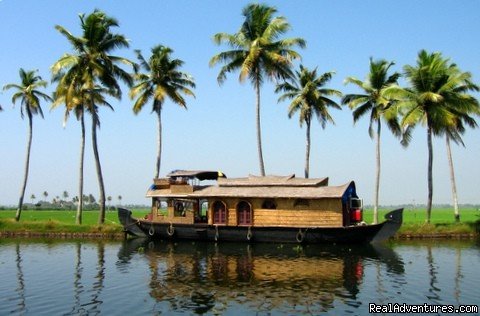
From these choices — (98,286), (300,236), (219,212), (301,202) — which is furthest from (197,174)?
(98,286)

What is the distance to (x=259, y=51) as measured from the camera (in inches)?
1214

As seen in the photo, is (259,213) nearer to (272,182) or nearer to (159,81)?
(272,182)

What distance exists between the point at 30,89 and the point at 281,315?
1282 inches

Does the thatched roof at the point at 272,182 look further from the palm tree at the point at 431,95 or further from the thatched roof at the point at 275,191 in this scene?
the palm tree at the point at 431,95

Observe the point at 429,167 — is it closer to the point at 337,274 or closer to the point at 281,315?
the point at 337,274

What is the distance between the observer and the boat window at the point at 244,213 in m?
27.4

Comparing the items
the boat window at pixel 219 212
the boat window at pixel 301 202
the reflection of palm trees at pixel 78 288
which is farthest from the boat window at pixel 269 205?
the reflection of palm trees at pixel 78 288

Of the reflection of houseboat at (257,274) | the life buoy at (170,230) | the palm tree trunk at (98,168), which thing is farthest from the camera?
the palm tree trunk at (98,168)

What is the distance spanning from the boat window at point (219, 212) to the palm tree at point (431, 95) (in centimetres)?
1351

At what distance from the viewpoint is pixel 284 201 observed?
26.6 metres

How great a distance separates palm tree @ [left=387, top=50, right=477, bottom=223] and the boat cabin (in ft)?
25.5

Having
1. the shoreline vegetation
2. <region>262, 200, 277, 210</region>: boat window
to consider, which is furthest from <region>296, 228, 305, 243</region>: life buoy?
the shoreline vegetation

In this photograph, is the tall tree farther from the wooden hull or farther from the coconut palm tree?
the coconut palm tree

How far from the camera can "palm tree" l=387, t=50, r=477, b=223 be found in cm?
2980
